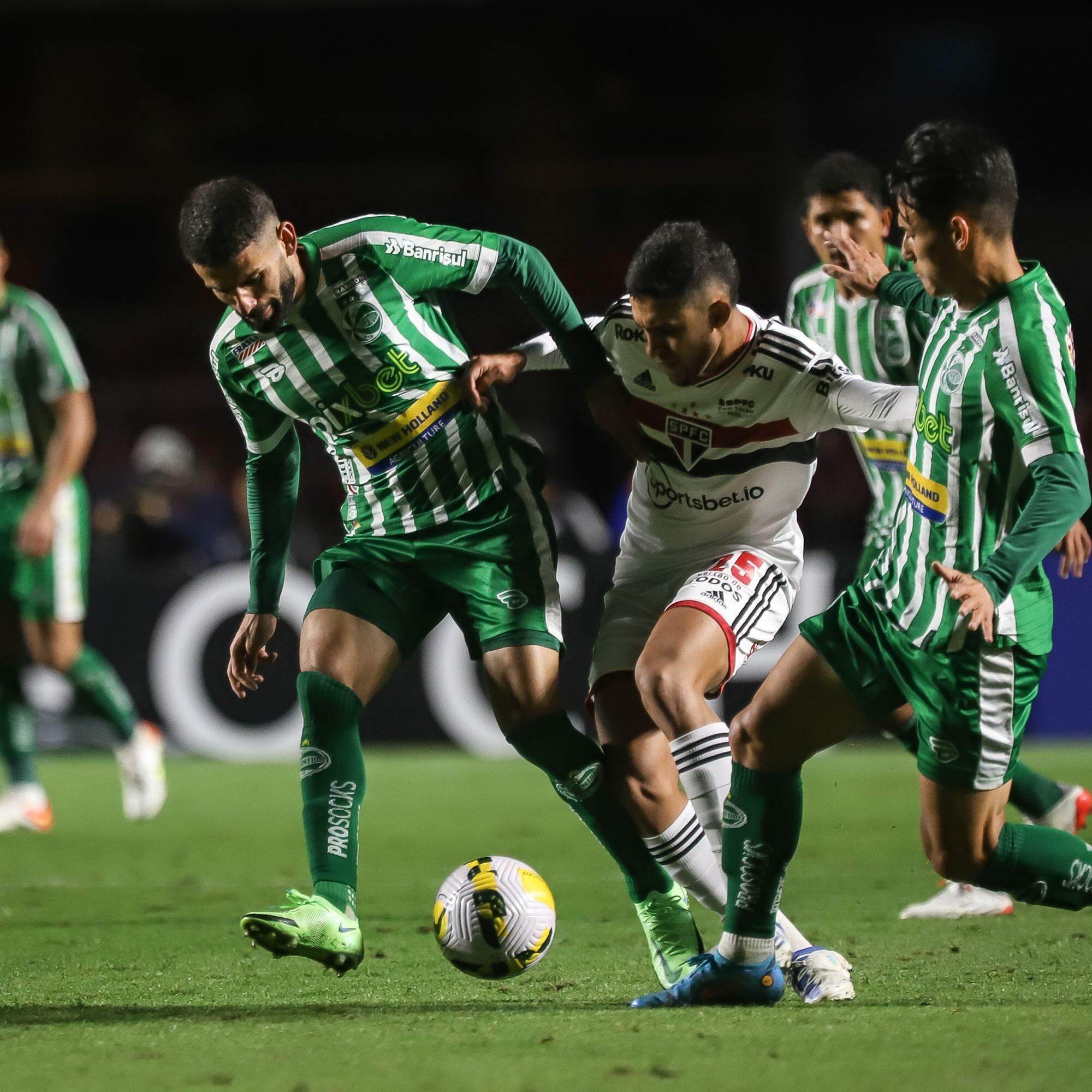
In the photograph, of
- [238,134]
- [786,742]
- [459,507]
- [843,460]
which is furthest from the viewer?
[238,134]

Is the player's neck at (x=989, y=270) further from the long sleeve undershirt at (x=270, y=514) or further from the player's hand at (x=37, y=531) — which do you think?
the player's hand at (x=37, y=531)

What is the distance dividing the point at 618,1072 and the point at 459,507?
1.76m

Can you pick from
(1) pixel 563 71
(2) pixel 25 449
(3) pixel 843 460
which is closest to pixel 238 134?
(1) pixel 563 71

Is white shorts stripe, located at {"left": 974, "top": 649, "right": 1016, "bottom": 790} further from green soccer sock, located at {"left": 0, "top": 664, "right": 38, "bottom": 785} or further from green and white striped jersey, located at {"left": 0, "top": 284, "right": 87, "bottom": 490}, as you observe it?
green soccer sock, located at {"left": 0, "top": 664, "right": 38, "bottom": 785}

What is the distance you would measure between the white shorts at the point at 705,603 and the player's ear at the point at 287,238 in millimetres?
1230

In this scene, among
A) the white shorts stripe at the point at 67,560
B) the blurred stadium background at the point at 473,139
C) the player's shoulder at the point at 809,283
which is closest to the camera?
the player's shoulder at the point at 809,283

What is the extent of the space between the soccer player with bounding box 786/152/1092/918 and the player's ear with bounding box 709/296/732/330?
113cm

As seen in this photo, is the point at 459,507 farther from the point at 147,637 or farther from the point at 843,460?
the point at 843,460

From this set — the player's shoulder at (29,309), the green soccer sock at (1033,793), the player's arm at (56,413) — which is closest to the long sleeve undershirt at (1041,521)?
the green soccer sock at (1033,793)

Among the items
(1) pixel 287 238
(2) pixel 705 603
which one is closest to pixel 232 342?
(1) pixel 287 238

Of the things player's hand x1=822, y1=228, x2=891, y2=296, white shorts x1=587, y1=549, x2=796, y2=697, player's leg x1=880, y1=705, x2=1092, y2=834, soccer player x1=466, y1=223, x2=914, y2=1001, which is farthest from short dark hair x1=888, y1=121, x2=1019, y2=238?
player's leg x1=880, y1=705, x2=1092, y2=834

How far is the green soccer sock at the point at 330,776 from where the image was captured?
4004 mm

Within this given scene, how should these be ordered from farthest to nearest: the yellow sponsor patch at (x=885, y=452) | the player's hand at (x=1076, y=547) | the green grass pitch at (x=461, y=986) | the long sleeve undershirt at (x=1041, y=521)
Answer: the yellow sponsor patch at (x=885, y=452) < the player's hand at (x=1076, y=547) < the long sleeve undershirt at (x=1041, y=521) < the green grass pitch at (x=461, y=986)

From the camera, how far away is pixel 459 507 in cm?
439
